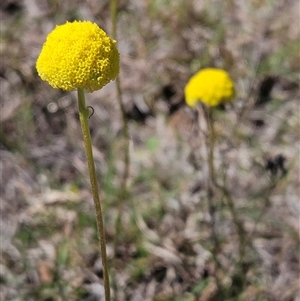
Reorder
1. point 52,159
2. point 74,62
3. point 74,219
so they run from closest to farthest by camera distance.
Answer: point 74,62 < point 74,219 < point 52,159

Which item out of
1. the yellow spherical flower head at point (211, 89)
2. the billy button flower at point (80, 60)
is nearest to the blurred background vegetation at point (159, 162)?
the yellow spherical flower head at point (211, 89)

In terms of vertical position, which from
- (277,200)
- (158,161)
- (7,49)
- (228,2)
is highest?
(228,2)

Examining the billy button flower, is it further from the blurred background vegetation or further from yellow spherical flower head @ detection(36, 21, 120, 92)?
the blurred background vegetation

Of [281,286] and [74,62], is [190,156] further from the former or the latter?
[74,62]

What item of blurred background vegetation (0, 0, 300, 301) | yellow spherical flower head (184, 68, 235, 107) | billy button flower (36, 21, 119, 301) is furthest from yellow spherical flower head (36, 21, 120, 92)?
blurred background vegetation (0, 0, 300, 301)

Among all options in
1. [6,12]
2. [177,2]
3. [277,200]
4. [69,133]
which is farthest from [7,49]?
[277,200]

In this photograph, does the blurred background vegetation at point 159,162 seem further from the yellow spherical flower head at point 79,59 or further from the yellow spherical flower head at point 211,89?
the yellow spherical flower head at point 79,59
